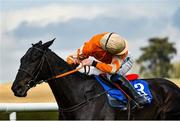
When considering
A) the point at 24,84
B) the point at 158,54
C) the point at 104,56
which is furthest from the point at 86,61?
the point at 158,54

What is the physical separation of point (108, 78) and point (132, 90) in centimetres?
33

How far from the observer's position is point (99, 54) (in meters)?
7.64

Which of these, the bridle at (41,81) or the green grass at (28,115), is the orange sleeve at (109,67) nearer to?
the bridle at (41,81)

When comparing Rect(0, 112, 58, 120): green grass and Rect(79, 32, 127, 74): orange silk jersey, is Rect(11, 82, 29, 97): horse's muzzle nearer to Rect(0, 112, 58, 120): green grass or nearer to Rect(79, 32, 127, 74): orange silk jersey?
Rect(79, 32, 127, 74): orange silk jersey

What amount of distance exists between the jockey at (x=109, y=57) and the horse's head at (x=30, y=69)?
514 millimetres

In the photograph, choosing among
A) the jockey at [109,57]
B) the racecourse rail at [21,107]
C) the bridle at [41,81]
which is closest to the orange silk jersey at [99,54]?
the jockey at [109,57]

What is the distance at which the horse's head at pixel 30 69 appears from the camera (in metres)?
7.06

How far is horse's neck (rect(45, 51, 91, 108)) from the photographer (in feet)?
24.1

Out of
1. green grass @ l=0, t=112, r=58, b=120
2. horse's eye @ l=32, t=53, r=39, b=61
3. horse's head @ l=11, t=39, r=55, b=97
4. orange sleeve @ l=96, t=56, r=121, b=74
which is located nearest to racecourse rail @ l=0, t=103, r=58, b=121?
green grass @ l=0, t=112, r=58, b=120

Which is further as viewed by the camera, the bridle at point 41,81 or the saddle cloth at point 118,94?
the saddle cloth at point 118,94

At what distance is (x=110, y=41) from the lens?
→ 7480 mm

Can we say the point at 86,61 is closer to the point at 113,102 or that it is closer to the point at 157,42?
the point at 113,102

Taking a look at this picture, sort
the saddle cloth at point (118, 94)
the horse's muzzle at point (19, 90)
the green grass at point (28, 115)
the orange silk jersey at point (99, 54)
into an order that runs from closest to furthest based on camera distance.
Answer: the horse's muzzle at point (19, 90) < the saddle cloth at point (118, 94) < the orange silk jersey at point (99, 54) < the green grass at point (28, 115)

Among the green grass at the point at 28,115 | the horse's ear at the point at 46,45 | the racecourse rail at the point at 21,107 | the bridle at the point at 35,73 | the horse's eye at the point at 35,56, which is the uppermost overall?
the horse's ear at the point at 46,45
